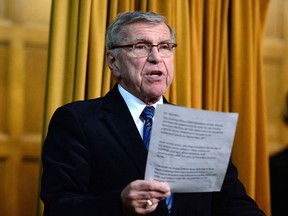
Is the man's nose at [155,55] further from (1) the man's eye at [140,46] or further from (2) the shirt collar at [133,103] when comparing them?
(2) the shirt collar at [133,103]

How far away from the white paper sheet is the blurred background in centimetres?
102

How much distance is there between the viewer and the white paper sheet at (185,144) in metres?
1.45

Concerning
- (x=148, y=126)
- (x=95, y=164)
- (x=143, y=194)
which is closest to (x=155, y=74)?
(x=148, y=126)

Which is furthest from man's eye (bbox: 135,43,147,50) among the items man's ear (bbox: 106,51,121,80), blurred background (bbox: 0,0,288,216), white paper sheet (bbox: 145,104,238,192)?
blurred background (bbox: 0,0,288,216)

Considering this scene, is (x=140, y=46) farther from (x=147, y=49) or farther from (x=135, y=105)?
(x=135, y=105)

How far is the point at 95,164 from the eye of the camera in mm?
1686

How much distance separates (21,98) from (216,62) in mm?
889

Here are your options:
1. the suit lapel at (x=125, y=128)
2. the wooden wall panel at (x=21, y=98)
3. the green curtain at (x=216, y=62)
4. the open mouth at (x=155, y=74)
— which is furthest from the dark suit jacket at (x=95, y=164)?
the wooden wall panel at (x=21, y=98)

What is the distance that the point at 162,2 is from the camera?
2.52 metres

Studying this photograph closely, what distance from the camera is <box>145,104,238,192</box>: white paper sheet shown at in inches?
57.0

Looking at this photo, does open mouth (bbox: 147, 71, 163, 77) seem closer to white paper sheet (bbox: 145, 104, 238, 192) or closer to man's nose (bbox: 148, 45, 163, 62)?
man's nose (bbox: 148, 45, 163, 62)

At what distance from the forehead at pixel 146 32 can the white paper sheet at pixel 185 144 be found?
0.43 metres

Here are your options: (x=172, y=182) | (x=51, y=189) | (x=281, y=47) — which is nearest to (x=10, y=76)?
(x=51, y=189)

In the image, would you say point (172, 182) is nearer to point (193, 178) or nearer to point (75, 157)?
point (193, 178)
